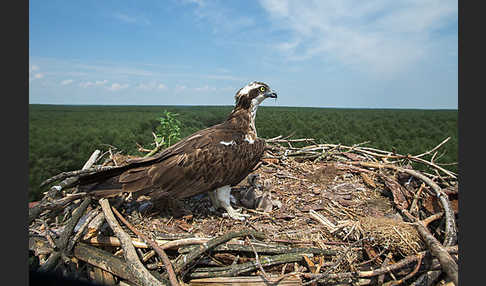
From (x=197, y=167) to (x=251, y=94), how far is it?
4.41ft

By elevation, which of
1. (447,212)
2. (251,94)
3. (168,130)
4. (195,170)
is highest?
(251,94)

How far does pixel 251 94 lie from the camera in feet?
12.2

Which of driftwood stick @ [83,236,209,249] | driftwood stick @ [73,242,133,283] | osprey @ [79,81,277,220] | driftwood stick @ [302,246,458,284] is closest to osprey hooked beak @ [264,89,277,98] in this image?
osprey @ [79,81,277,220]

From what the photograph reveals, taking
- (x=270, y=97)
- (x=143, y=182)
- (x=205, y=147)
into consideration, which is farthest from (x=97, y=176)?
(x=270, y=97)

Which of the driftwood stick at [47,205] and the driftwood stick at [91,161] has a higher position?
the driftwood stick at [91,161]

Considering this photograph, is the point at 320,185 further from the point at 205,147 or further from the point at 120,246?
the point at 120,246

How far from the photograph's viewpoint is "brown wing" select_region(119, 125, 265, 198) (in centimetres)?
289

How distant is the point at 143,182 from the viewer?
2.87 metres

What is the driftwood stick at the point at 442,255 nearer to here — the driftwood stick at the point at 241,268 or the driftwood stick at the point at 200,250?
the driftwood stick at the point at 241,268

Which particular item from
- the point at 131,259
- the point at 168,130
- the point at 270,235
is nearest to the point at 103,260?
the point at 131,259

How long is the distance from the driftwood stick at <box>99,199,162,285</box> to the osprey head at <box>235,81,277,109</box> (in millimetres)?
2132

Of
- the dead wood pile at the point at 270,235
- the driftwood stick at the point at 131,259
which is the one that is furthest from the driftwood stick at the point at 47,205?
the driftwood stick at the point at 131,259

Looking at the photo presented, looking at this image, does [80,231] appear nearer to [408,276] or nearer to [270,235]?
[270,235]

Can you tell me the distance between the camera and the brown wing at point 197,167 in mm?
2891
